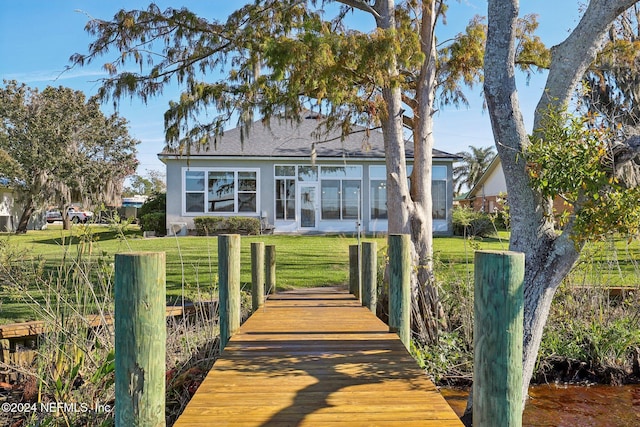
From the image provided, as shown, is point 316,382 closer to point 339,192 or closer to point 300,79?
point 300,79

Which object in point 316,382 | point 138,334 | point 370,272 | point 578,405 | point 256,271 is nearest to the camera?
point 138,334

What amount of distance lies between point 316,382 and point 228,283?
1.47m

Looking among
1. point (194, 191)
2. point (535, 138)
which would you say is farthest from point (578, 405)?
point (194, 191)

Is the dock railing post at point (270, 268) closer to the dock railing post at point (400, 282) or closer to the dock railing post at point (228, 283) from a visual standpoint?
the dock railing post at point (228, 283)

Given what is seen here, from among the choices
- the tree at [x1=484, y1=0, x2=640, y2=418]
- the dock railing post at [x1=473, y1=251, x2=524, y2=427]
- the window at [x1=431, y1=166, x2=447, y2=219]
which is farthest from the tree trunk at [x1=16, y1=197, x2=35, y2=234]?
the dock railing post at [x1=473, y1=251, x2=524, y2=427]

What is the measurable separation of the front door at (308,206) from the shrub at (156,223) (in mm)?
5774

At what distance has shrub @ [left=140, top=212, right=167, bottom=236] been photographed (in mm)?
20891

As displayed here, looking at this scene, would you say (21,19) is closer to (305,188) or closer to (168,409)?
(168,409)

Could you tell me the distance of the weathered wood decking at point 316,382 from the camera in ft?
9.36

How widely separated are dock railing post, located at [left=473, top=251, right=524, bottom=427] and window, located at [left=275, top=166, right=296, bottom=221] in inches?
754

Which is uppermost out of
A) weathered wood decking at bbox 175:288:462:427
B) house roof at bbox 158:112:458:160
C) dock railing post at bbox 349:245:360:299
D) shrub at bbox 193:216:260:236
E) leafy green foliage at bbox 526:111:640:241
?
house roof at bbox 158:112:458:160

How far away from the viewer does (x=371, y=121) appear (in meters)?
8.01

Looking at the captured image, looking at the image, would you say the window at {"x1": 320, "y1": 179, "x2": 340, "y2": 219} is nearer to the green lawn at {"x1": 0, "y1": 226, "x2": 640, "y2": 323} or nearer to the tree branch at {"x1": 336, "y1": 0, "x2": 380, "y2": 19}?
the green lawn at {"x1": 0, "y1": 226, "x2": 640, "y2": 323}

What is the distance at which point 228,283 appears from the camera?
4.56m
